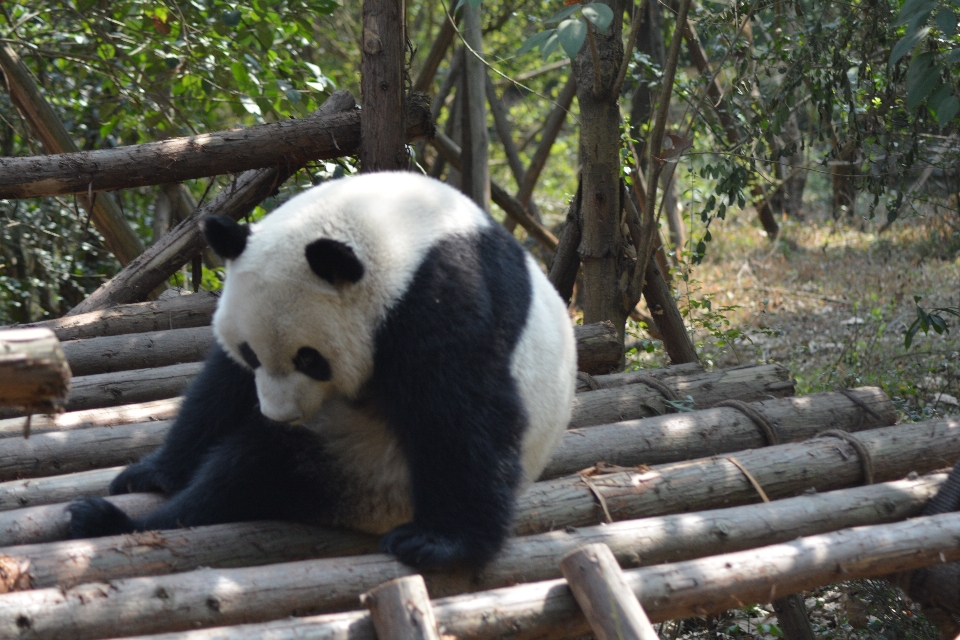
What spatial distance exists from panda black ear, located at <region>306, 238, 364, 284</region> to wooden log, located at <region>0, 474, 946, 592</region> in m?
0.81

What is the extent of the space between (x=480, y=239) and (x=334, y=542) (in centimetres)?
105

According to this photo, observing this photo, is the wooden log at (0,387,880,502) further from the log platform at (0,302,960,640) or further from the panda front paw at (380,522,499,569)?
the panda front paw at (380,522,499,569)

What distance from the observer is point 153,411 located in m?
3.79

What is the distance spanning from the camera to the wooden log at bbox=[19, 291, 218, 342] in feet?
15.1

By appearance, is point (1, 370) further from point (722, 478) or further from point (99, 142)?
point (99, 142)

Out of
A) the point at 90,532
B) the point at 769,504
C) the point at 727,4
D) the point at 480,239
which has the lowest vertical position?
the point at 90,532

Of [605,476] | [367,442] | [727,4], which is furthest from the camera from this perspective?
[727,4]

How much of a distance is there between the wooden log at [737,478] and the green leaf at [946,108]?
4.07 feet

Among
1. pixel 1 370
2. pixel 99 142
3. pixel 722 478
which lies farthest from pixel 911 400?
pixel 99 142

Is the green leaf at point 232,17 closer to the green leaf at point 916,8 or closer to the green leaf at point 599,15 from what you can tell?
the green leaf at point 599,15

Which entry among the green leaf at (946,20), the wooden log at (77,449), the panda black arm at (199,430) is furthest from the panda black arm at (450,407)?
the green leaf at (946,20)

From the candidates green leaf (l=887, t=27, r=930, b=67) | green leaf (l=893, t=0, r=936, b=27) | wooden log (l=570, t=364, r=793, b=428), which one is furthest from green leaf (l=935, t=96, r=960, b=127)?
wooden log (l=570, t=364, r=793, b=428)

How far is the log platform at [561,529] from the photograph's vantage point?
2.17 m

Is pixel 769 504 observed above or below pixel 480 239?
below
